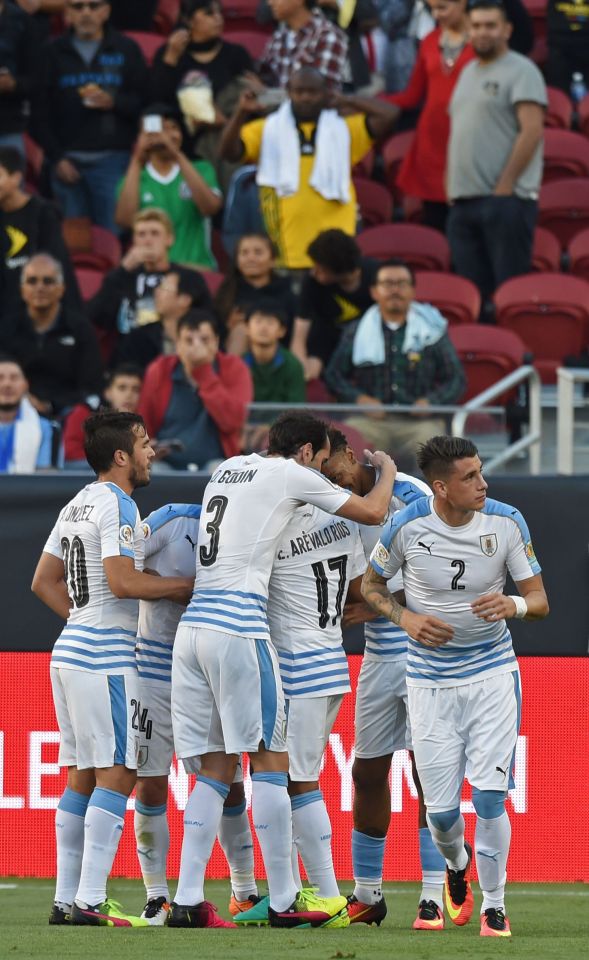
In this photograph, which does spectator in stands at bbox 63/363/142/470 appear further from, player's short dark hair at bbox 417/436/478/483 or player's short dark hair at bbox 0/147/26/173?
player's short dark hair at bbox 417/436/478/483

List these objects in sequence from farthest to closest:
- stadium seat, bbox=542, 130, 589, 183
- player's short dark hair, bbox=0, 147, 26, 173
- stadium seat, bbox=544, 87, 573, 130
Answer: stadium seat, bbox=544, 87, 573, 130
stadium seat, bbox=542, 130, 589, 183
player's short dark hair, bbox=0, 147, 26, 173

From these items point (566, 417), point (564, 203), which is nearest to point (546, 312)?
point (564, 203)

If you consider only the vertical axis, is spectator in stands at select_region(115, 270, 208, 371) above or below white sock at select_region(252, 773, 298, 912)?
above

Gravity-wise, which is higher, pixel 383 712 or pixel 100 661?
pixel 100 661

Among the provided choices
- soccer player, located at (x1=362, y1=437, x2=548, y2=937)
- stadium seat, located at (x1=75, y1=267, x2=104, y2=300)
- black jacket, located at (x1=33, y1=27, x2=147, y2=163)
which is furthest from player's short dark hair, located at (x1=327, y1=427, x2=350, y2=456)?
black jacket, located at (x1=33, y1=27, x2=147, y2=163)

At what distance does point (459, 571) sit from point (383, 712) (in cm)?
81

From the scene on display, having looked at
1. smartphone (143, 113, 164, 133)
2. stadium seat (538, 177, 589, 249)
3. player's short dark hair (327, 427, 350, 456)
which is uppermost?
smartphone (143, 113, 164, 133)

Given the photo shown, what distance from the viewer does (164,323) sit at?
1093 cm

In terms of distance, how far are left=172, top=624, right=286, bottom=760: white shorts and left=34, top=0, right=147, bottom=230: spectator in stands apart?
7.18m

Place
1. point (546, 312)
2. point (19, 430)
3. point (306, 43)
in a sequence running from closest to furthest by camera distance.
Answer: point (19, 430)
point (546, 312)
point (306, 43)

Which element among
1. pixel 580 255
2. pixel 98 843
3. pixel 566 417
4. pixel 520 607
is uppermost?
pixel 580 255

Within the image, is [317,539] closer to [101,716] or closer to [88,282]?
[101,716]

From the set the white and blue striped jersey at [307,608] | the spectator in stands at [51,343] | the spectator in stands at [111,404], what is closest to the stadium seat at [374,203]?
the spectator in stands at [51,343]

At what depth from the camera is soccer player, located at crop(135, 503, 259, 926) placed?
6.66 m
